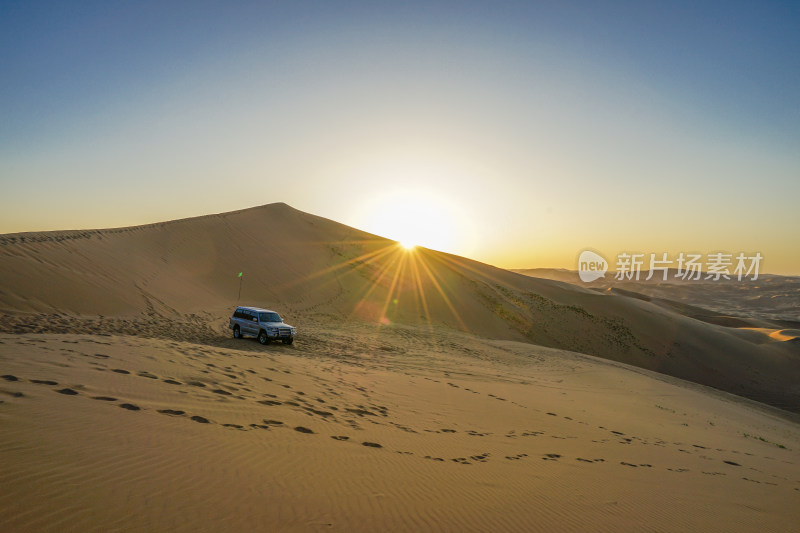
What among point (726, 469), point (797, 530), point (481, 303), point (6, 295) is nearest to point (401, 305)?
point (481, 303)

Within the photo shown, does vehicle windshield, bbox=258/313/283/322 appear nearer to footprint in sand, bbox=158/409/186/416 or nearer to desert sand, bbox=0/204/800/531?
desert sand, bbox=0/204/800/531

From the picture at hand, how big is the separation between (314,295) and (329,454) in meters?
27.1

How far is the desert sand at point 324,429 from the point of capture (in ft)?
16.3

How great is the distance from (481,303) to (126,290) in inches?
1045

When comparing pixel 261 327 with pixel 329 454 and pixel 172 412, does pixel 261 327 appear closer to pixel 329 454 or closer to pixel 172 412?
pixel 172 412

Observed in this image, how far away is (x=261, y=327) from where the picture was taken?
19.8 meters

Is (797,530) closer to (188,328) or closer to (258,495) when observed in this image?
(258,495)

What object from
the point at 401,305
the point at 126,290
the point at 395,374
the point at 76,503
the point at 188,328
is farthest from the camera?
the point at 401,305

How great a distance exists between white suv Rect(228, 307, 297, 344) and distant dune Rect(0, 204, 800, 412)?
3.89ft

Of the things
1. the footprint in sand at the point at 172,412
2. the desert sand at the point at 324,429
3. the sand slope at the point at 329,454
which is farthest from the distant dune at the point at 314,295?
the footprint in sand at the point at 172,412

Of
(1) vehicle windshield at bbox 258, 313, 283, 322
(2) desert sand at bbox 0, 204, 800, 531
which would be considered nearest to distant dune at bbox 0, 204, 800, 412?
(2) desert sand at bbox 0, 204, 800, 531

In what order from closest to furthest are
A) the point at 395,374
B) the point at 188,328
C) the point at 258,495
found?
the point at 258,495, the point at 395,374, the point at 188,328

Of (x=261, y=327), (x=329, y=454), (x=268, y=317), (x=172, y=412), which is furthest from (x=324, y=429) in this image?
(x=268, y=317)

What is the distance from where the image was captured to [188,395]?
8.60 m
